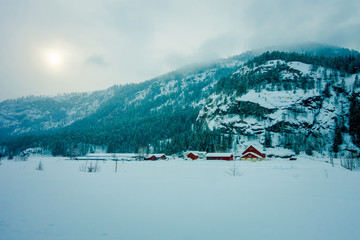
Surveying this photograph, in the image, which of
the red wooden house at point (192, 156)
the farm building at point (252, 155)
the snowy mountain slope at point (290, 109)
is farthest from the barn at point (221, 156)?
the snowy mountain slope at point (290, 109)

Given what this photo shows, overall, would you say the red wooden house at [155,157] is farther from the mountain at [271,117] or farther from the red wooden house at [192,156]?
the red wooden house at [192,156]

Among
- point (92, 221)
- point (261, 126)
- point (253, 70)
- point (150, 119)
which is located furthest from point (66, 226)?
point (150, 119)

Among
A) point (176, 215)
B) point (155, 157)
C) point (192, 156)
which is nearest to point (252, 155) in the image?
point (192, 156)

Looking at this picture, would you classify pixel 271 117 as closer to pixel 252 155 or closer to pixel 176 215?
pixel 252 155

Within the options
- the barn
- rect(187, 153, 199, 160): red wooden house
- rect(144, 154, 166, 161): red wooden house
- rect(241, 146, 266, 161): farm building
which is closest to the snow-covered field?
the barn

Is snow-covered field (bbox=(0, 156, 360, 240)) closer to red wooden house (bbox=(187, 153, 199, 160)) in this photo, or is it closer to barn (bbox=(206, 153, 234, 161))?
barn (bbox=(206, 153, 234, 161))

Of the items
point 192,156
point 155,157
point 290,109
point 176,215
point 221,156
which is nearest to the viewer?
point 176,215

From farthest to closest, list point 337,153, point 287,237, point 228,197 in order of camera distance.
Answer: point 337,153
point 228,197
point 287,237

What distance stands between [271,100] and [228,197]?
118314mm

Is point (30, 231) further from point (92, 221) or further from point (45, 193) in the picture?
point (45, 193)

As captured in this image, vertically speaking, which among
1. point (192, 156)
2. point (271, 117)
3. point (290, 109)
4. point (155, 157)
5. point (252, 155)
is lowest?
point (155, 157)

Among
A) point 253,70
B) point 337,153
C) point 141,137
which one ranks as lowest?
point 337,153

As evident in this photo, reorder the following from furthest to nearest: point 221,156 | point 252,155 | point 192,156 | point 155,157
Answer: point 155,157 < point 192,156 < point 252,155 < point 221,156

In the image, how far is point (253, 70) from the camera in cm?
14562
